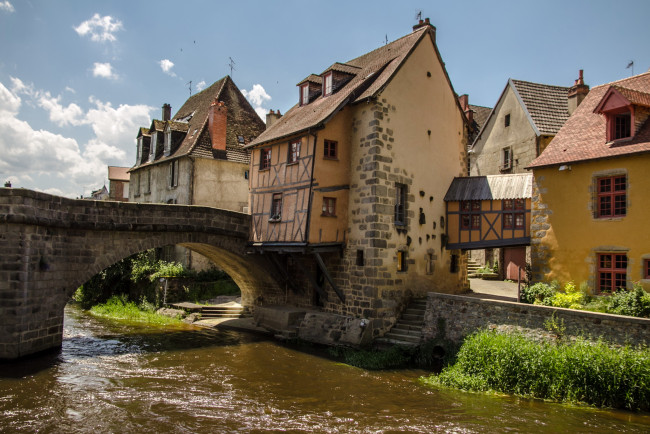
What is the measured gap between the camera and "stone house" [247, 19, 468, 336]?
1502 centimetres

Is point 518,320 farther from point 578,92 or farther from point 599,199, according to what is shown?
point 578,92

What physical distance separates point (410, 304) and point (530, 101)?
10992mm

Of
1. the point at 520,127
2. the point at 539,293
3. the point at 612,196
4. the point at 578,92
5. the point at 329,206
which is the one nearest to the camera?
the point at 612,196

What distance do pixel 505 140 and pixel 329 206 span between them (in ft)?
34.3

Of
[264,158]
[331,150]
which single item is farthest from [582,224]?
[264,158]

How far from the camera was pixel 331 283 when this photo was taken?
51.3ft

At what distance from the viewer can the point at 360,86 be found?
625 inches

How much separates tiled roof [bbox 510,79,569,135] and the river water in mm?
12789

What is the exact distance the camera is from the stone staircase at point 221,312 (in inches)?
773

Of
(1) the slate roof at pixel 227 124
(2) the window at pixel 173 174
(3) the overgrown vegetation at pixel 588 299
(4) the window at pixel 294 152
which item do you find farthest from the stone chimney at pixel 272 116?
(3) the overgrown vegetation at pixel 588 299

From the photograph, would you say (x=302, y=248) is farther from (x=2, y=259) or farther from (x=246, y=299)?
(x=2, y=259)

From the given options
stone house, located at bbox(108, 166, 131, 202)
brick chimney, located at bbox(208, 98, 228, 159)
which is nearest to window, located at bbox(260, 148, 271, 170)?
brick chimney, located at bbox(208, 98, 228, 159)

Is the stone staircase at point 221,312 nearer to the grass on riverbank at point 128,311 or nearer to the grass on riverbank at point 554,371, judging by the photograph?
the grass on riverbank at point 128,311

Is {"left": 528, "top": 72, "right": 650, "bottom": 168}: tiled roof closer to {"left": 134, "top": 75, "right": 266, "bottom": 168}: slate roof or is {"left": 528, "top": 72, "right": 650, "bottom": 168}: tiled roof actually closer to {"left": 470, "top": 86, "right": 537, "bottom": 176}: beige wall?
{"left": 470, "top": 86, "right": 537, "bottom": 176}: beige wall
